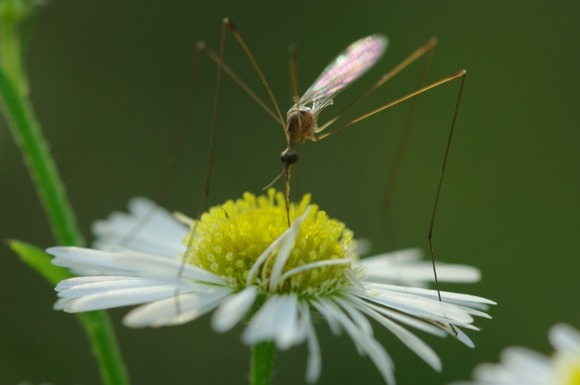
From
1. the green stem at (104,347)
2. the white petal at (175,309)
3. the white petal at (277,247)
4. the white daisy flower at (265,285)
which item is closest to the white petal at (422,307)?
the white daisy flower at (265,285)

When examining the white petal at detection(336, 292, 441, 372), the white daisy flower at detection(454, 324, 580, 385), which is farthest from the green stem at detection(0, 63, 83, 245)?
the white daisy flower at detection(454, 324, 580, 385)

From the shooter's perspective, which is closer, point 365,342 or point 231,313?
point 231,313

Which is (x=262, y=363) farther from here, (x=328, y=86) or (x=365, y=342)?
(x=328, y=86)

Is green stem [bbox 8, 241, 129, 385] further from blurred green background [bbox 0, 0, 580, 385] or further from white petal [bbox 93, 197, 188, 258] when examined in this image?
blurred green background [bbox 0, 0, 580, 385]

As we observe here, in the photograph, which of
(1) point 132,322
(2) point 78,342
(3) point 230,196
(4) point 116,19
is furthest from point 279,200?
(4) point 116,19

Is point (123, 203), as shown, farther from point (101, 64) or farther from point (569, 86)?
point (569, 86)

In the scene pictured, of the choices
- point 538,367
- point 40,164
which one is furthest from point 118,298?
point 538,367
